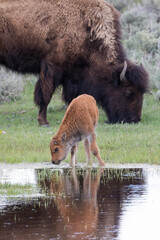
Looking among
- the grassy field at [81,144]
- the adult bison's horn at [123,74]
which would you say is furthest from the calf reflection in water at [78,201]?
the adult bison's horn at [123,74]

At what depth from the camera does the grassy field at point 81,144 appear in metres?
9.29

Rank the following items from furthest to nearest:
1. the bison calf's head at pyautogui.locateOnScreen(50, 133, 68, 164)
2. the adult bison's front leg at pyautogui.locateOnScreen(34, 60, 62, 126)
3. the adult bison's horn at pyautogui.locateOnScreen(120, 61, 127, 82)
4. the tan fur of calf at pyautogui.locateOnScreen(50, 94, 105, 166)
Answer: the adult bison's front leg at pyautogui.locateOnScreen(34, 60, 62, 126) → the adult bison's horn at pyautogui.locateOnScreen(120, 61, 127, 82) → the tan fur of calf at pyautogui.locateOnScreen(50, 94, 105, 166) → the bison calf's head at pyautogui.locateOnScreen(50, 133, 68, 164)

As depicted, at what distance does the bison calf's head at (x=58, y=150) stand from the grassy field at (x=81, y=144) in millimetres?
613

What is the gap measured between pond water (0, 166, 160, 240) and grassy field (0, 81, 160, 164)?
2.61 ft

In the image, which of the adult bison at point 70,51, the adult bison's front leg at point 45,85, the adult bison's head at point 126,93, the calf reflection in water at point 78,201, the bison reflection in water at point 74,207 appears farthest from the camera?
the adult bison's front leg at point 45,85

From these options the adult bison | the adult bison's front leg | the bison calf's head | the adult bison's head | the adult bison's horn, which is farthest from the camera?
the adult bison's front leg

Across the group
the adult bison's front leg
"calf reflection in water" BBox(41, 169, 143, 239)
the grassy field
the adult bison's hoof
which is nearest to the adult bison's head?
the grassy field

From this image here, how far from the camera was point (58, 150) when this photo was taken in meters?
8.51

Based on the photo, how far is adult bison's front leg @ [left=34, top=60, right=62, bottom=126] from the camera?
13.1m

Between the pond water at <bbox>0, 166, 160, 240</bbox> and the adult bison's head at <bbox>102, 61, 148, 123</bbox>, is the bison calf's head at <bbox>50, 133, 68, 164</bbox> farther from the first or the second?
the adult bison's head at <bbox>102, 61, 148, 123</bbox>

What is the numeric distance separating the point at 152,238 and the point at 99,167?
11.8 feet

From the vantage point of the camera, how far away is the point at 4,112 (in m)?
15.2

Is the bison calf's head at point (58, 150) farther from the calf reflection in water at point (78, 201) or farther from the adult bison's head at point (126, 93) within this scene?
the adult bison's head at point (126, 93)

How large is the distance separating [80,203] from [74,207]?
8.1 inches
